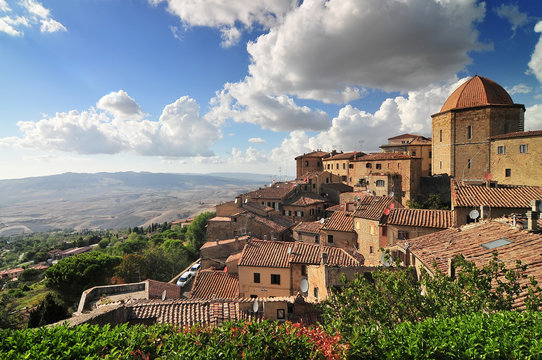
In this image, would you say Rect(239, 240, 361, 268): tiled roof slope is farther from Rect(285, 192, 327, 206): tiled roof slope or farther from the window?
Rect(285, 192, 327, 206): tiled roof slope

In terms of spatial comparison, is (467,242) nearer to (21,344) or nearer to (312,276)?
(312,276)

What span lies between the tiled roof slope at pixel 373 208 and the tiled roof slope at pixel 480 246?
8283mm

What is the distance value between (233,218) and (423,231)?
2706 cm

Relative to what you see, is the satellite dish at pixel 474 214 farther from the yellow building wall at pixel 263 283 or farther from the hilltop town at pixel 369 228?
the yellow building wall at pixel 263 283

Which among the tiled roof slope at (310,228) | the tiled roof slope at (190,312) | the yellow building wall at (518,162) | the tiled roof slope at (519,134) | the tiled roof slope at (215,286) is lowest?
the tiled roof slope at (215,286)

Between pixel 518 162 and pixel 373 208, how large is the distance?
2396 cm

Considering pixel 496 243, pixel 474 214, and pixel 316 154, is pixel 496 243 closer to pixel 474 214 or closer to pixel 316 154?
pixel 474 214

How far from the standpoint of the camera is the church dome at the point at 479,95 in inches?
→ 1623

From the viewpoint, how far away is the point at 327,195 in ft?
190

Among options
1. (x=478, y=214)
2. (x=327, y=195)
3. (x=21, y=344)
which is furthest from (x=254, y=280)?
(x=327, y=195)

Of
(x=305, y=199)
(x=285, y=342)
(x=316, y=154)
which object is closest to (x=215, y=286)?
(x=285, y=342)

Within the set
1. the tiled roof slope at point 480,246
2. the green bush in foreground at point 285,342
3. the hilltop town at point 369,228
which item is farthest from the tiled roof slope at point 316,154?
the green bush in foreground at point 285,342

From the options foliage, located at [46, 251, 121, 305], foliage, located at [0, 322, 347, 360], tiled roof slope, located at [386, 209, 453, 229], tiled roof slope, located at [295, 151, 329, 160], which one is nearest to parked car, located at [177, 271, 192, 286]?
foliage, located at [46, 251, 121, 305]

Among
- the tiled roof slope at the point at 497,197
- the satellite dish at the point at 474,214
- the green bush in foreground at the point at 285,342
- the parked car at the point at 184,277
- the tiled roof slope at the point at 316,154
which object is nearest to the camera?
the green bush in foreground at the point at 285,342
